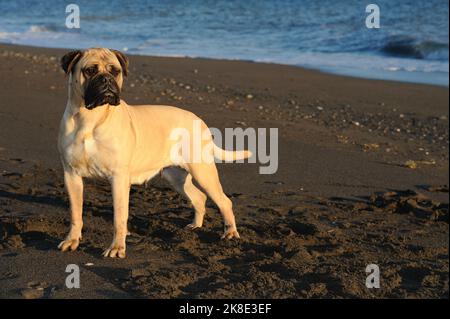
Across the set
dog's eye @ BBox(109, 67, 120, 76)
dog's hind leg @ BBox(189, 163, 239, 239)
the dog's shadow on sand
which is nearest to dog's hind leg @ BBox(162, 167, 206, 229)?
dog's hind leg @ BBox(189, 163, 239, 239)

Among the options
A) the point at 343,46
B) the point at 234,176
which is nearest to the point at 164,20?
the point at 343,46

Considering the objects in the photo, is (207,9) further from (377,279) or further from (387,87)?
(377,279)

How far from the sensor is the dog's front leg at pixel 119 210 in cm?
532

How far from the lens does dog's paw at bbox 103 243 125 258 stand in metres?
5.26

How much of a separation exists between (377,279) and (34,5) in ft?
89.3

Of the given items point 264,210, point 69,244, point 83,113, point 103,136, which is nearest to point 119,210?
point 69,244

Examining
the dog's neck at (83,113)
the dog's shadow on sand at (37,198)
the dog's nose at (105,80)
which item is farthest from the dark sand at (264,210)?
the dog's nose at (105,80)

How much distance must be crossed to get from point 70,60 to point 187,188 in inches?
63.7

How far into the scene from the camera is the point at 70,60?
17.2 feet

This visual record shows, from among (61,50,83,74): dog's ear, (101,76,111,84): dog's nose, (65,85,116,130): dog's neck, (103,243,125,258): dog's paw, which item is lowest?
→ (103,243,125,258): dog's paw

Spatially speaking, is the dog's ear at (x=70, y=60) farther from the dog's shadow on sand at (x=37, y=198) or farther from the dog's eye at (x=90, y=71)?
the dog's shadow on sand at (x=37, y=198)

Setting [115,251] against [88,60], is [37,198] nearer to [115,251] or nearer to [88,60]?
[115,251]

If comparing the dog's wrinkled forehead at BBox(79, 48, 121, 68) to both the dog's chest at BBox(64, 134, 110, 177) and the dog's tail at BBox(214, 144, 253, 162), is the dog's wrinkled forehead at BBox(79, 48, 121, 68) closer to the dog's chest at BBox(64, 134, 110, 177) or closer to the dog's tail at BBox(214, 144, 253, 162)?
the dog's chest at BBox(64, 134, 110, 177)

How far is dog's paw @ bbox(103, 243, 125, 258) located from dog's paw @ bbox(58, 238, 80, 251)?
0.25 m
